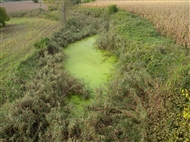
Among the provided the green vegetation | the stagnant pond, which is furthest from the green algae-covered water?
the green vegetation

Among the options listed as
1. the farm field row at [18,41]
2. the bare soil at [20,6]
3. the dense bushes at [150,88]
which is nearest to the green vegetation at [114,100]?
the dense bushes at [150,88]

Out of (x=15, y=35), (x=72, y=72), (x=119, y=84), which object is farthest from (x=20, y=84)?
(x=15, y=35)

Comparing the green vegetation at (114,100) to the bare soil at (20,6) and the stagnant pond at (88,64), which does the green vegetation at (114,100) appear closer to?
the stagnant pond at (88,64)

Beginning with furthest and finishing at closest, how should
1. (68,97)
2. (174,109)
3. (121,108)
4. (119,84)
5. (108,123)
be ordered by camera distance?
1. (68,97)
2. (119,84)
3. (121,108)
4. (108,123)
5. (174,109)

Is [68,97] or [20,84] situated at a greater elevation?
[20,84]

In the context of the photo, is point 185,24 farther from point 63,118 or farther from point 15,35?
point 15,35

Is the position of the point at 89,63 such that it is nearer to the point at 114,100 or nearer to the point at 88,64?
the point at 88,64

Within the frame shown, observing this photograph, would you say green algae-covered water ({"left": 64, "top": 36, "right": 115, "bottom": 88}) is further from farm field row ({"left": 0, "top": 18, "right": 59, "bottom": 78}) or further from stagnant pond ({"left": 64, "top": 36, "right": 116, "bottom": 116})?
→ farm field row ({"left": 0, "top": 18, "right": 59, "bottom": 78})
